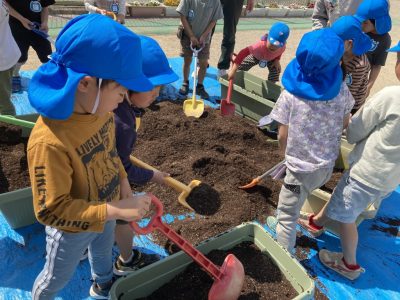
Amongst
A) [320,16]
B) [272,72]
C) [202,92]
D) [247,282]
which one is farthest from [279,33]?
[247,282]

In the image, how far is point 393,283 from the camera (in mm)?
2357

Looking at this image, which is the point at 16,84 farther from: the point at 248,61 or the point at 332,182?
the point at 332,182

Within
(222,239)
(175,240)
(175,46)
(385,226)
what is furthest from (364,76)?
(175,46)

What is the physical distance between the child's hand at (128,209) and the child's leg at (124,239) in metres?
0.66

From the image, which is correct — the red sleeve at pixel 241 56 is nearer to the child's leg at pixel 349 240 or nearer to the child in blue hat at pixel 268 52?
the child in blue hat at pixel 268 52

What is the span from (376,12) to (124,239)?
8.94ft

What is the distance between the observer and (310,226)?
8.74ft

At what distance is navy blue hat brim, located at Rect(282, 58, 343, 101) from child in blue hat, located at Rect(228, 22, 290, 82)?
1.92 meters

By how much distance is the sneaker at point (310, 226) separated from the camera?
2.64m

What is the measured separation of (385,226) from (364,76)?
132 centimetres

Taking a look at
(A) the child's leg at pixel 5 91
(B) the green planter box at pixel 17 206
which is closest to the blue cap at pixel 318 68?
(B) the green planter box at pixel 17 206

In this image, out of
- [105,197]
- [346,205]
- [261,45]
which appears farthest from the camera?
[261,45]

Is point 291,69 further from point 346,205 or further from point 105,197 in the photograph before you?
point 105,197

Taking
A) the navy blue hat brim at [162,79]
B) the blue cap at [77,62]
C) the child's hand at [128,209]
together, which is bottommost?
the child's hand at [128,209]
